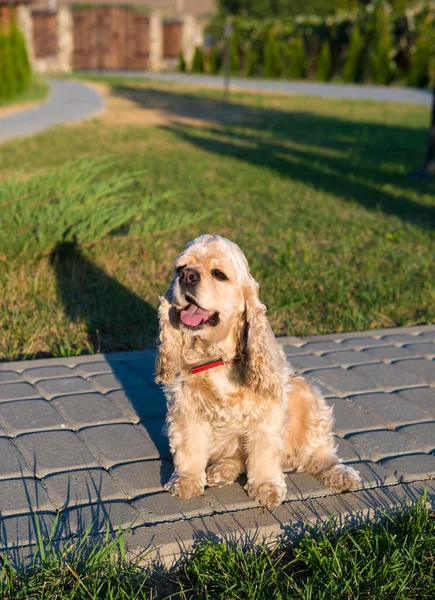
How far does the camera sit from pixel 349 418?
4.29 m

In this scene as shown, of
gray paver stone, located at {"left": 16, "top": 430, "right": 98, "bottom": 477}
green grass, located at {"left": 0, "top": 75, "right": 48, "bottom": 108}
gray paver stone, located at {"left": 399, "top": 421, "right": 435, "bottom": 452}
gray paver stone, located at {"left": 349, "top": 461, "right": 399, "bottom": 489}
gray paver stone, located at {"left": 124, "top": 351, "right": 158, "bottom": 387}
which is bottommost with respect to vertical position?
gray paver stone, located at {"left": 124, "top": 351, "right": 158, "bottom": 387}

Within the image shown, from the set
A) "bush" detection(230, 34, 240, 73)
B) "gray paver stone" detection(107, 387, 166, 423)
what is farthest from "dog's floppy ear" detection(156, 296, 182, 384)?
"bush" detection(230, 34, 240, 73)

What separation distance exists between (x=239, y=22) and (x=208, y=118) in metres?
23.4

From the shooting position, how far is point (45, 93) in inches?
1000

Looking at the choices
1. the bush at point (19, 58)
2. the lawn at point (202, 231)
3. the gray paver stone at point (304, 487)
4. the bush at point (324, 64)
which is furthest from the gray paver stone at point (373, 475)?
the bush at point (324, 64)

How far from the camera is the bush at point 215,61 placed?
43.6 m

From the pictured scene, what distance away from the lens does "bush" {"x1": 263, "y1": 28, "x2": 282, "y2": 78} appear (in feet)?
127

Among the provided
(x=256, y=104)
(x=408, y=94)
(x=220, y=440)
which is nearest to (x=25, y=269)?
(x=220, y=440)

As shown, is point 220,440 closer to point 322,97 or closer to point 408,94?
point 322,97

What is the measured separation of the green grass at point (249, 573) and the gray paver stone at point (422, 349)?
2.38 metres

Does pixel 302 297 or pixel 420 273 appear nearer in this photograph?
pixel 302 297

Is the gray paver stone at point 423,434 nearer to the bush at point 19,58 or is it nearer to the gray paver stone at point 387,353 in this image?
the gray paver stone at point 387,353

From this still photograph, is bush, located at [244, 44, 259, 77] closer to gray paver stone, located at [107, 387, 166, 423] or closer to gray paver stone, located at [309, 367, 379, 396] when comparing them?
gray paver stone, located at [309, 367, 379, 396]

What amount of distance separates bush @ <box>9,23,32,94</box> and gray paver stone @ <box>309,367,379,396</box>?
20.9 m
